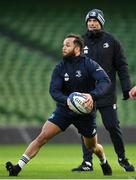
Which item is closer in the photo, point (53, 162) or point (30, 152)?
point (30, 152)

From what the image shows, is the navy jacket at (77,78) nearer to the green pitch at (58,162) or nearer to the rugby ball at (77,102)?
the rugby ball at (77,102)

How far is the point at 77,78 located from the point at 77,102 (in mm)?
537

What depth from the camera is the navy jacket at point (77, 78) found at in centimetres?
1048

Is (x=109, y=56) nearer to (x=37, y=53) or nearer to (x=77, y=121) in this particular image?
(x=77, y=121)

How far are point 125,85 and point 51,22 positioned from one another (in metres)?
13.7

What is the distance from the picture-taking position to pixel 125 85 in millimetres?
11719

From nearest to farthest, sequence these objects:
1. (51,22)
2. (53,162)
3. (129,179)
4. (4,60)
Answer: (129,179), (53,162), (4,60), (51,22)

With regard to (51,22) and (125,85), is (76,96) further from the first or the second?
(51,22)

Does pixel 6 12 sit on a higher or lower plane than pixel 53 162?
higher

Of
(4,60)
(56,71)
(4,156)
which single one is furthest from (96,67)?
(4,60)

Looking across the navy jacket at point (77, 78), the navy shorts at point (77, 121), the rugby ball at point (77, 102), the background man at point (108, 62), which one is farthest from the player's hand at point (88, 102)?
the background man at point (108, 62)

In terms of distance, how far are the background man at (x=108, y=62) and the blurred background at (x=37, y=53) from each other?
801 cm

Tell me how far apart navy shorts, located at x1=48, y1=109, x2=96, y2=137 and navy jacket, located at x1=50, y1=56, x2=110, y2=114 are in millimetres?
130

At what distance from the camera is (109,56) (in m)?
11.7
